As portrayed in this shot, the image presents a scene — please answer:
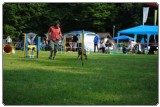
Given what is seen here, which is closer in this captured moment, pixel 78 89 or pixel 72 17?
pixel 78 89

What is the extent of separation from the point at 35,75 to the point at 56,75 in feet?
1.53

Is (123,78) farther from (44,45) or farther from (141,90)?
(44,45)

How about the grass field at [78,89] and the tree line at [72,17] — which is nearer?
the grass field at [78,89]

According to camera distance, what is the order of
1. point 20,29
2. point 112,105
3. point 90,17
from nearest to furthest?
point 112,105 < point 20,29 < point 90,17

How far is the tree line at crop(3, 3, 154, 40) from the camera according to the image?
45.5 m

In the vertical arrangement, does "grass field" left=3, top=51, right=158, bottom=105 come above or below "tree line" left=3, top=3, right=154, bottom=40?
below

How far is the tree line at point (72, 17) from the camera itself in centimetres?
4553

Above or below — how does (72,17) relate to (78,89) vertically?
above

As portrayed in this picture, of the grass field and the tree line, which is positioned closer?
the grass field

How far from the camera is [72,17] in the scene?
165 feet

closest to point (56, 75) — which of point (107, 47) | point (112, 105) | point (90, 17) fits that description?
point (112, 105)

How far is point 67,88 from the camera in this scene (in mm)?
7332

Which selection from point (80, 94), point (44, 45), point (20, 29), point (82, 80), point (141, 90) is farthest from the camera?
point (20, 29)

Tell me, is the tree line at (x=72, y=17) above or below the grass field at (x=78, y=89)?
above
